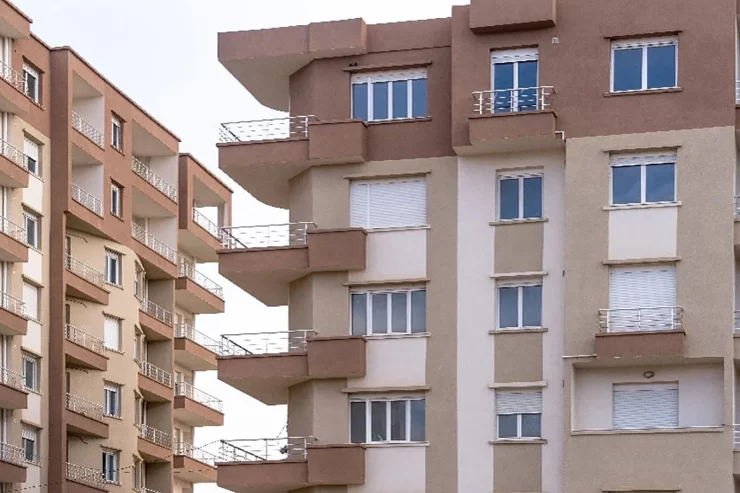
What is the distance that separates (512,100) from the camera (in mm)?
45469

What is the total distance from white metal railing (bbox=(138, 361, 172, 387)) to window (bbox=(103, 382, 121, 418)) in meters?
3.21

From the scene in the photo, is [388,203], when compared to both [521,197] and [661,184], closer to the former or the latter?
[521,197]

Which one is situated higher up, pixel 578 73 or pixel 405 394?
pixel 578 73

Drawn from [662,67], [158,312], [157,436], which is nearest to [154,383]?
[157,436]

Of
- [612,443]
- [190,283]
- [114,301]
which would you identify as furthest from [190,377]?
[612,443]

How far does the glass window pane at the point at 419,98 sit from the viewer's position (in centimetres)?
4669

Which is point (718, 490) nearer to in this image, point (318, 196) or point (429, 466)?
point (429, 466)

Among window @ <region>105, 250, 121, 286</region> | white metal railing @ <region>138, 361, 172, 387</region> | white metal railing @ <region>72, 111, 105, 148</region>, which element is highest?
white metal railing @ <region>72, 111, 105, 148</region>

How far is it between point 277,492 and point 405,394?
4.02m

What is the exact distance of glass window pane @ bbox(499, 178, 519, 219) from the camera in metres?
45.2

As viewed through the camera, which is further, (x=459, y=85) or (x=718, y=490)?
(x=459, y=85)

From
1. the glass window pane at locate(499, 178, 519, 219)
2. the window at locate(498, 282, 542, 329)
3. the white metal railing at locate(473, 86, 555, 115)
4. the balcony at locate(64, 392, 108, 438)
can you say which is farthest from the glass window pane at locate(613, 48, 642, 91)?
the balcony at locate(64, 392, 108, 438)

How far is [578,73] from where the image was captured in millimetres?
45031

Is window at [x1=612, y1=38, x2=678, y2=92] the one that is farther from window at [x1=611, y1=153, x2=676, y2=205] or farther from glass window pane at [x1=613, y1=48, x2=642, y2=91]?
window at [x1=611, y1=153, x2=676, y2=205]
